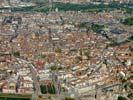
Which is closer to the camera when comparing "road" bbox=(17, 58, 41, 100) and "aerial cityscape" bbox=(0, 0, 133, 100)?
"road" bbox=(17, 58, 41, 100)

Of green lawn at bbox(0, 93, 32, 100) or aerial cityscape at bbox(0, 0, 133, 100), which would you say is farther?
aerial cityscape at bbox(0, 0, 133, 100)

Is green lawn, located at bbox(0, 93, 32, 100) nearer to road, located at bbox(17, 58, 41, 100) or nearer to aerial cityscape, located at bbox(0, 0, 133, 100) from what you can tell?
aerial cityscape, located at bbox(0, 0, 133, 100)

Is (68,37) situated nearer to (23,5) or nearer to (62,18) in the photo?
(62,18)

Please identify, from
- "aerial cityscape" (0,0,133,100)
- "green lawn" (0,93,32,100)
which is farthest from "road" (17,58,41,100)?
"green lawn" (0,93,32,100)

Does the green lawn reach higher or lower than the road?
lower

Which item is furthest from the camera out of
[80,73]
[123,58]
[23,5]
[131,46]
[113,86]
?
[23,5]

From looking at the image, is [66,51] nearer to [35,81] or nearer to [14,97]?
[35,81]

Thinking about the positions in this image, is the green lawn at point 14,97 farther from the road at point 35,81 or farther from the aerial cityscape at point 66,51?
the road at point 35,81

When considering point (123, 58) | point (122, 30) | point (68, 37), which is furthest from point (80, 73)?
point (122, 30)
